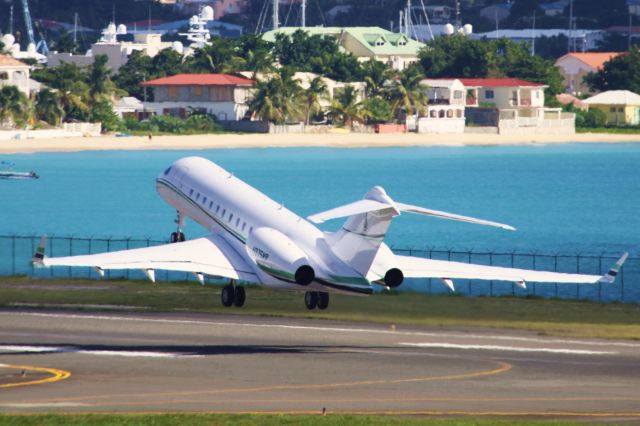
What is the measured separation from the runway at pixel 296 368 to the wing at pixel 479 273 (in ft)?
9.07

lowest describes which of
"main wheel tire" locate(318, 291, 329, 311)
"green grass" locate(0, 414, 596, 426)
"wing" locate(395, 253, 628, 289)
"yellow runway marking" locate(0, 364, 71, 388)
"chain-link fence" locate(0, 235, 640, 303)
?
"chain-link fence" locate(0, 235, 640, 303)

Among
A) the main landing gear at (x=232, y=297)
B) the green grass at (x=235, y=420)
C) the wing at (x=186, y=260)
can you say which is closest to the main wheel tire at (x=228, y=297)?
the main landing gear at (x=232, y=297)

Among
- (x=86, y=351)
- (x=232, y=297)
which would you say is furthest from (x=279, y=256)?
(x=232, y=297)

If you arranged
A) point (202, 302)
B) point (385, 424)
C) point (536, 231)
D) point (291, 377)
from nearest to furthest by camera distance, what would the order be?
point (385, 424), point (291, 377), point (202, 302), point (536, 231)

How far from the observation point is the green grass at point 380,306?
7131 cm

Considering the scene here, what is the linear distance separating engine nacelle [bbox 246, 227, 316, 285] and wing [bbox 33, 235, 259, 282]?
1.33m

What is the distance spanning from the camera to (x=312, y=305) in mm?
65375

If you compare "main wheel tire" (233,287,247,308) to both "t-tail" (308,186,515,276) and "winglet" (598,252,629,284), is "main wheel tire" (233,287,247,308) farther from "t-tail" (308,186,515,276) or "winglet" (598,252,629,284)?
"winglet" (598,252,629,284)

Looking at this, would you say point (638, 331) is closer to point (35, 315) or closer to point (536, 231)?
point (35, 315)

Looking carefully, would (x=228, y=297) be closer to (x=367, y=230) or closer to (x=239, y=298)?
(x=239, y=298)

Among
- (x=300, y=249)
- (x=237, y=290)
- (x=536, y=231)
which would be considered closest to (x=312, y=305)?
(x=300, y=249)

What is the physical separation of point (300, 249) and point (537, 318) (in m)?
15.9

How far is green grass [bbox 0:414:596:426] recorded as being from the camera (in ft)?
146

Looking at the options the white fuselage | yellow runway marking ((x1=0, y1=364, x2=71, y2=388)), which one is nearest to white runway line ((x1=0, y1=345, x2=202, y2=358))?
yellow runway marking ((x1=0, y1=364, x2=71, y2=388))
